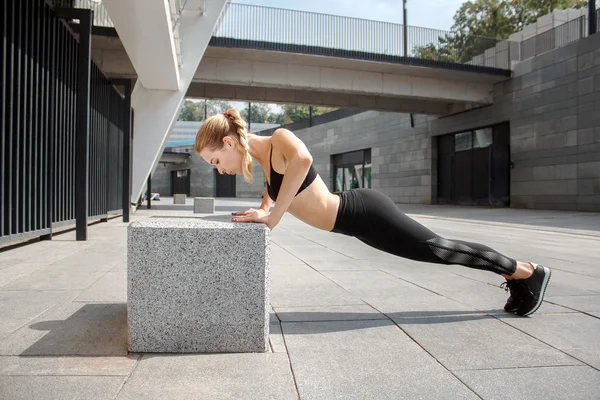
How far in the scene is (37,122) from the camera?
7.07m

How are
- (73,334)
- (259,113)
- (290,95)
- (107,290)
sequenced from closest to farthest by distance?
(73,334), (107,290), (290,95), (259,113)

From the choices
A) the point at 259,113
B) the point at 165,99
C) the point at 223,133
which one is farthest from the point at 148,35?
the point at 259,113

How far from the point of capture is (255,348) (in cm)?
266

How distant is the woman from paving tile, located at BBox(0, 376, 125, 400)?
3.66 feet

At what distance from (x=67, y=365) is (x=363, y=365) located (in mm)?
1554

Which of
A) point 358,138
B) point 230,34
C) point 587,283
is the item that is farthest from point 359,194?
point 358,138

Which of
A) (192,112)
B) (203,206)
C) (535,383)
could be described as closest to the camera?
(535,383)

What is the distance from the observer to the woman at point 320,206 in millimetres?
2828

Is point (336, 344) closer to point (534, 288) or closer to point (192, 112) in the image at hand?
point (534, 288)

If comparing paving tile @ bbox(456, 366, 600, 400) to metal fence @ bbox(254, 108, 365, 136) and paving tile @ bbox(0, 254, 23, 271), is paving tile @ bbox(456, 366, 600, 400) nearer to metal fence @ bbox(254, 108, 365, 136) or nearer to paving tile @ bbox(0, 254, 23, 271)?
paving tile @ bbox(0, 254, 23, 271)

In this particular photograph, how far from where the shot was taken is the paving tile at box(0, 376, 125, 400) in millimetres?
2053

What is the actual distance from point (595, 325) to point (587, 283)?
1920mm

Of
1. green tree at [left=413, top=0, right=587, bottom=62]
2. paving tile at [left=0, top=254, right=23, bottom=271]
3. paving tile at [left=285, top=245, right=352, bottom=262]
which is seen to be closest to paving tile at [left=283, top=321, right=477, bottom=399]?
paving tile at [left=285, top=245, right=352, bottom=262]

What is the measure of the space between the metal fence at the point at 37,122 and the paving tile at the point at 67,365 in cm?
419
